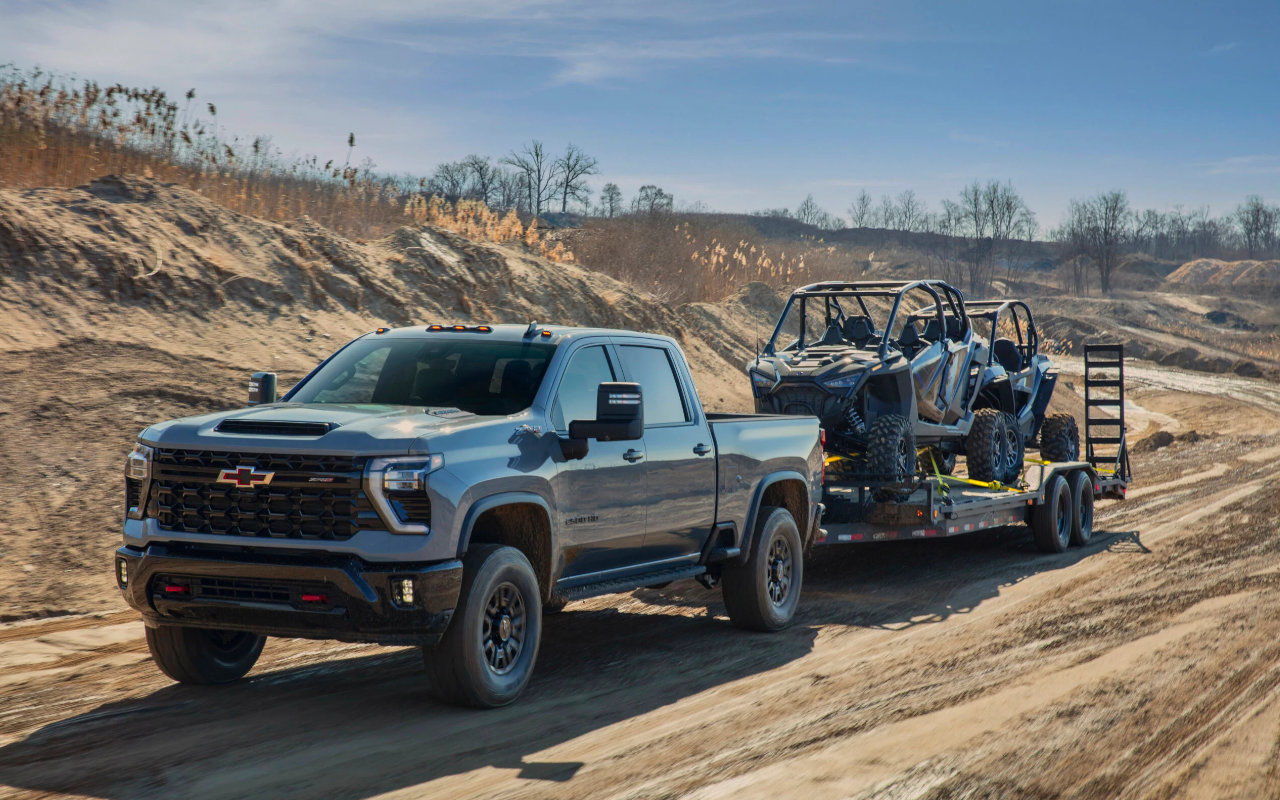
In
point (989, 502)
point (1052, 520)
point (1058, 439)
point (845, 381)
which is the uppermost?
point (845, 381)

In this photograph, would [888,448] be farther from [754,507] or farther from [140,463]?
[140,463]

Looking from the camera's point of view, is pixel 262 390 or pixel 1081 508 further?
pixel 1081 508

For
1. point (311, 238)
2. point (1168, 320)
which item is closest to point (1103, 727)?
point (311, 238)

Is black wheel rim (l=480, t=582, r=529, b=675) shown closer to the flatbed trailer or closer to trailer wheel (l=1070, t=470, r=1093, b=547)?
the flatbed trailer

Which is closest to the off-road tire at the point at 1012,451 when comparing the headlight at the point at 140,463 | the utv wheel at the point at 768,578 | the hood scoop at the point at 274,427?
the utv wheel at the point at 768,578

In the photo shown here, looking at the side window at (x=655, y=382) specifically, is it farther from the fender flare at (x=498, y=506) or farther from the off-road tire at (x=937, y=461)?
the off-road tire at (x=937, y=461)

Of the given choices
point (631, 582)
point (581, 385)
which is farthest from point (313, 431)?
point (631, 582)

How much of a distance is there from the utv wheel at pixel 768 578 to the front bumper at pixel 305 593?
10.7ft

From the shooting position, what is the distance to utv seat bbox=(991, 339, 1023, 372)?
55.1ft

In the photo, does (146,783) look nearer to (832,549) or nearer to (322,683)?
(322,683)

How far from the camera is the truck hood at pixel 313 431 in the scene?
5984 millimetres

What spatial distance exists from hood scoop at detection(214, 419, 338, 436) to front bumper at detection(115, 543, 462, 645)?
604mm

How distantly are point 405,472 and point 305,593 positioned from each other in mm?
762

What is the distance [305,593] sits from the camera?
5.95 meters
